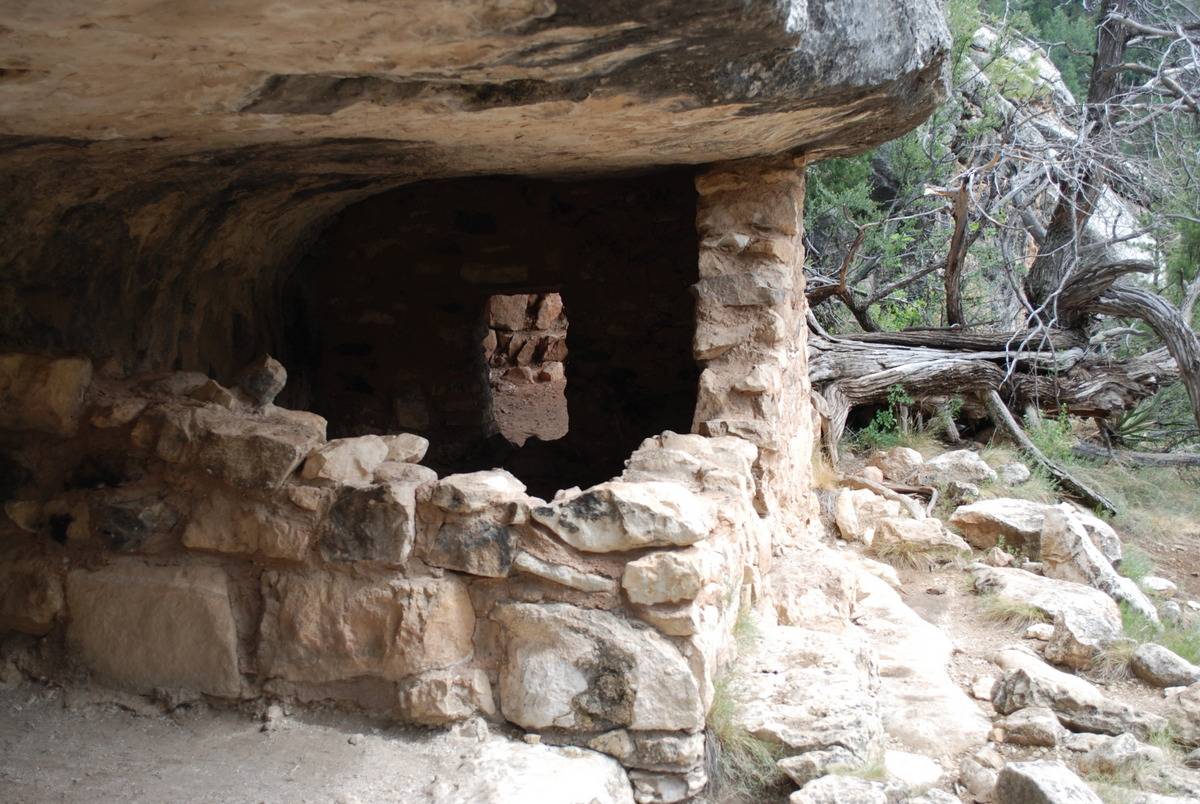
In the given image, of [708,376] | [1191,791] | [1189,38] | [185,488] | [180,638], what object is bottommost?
[1191,791]

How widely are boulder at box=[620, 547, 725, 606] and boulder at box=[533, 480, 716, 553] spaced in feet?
0.14

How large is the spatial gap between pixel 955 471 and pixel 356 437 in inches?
148

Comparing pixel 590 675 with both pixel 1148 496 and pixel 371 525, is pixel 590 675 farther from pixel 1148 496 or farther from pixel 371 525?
pixel 1148 496

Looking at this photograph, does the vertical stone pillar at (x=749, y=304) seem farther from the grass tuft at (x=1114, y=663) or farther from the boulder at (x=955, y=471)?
the boulder at (x=955, y=471)

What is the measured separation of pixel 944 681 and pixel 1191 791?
0.80 meters

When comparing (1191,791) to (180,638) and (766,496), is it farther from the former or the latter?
(180,638)

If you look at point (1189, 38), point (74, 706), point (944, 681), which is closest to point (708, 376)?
point (944, 681)

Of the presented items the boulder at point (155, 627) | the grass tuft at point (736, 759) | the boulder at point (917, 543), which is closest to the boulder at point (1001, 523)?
the boulder at point (917, 543)

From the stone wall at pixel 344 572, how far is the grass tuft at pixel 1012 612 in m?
1.49

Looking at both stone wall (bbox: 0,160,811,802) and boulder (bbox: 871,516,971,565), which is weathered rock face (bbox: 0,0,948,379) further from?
boulder (bbox: 871,516,971,565)

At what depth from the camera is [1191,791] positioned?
2.78 metres

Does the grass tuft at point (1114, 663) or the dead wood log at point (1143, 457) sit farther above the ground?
the dead wood log at point (1143, 457)

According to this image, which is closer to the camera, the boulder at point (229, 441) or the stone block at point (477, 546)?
the stone block at point (477, 546)

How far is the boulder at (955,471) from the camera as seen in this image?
5809mm
